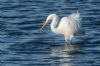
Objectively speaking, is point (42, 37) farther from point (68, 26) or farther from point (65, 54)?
point (65, 54)

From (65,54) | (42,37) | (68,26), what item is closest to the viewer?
(65,54)

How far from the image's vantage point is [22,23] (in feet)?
69.9

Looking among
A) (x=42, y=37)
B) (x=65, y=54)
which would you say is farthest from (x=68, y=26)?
(x=65, y=54)

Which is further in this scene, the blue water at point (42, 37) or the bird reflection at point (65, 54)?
the blue water at point (42, 37)

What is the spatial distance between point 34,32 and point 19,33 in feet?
1.71

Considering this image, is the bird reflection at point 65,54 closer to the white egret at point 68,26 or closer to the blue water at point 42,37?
the blue water at point 42,37

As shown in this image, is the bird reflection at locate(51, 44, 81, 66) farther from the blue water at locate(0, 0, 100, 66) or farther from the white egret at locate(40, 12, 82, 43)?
the white egret at locate(40, 12, 82, 43)

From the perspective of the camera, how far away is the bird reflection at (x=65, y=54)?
1597cm

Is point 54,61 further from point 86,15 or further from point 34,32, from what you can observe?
point 86,15

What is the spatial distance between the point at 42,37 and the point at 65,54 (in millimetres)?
2389

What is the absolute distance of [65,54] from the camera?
17.0 m

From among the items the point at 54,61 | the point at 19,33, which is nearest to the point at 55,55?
the point at 54,61

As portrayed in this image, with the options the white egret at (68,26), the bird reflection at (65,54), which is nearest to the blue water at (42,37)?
the bird reflection at (65,54)

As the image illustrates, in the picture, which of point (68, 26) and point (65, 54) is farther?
point (68, 26)
